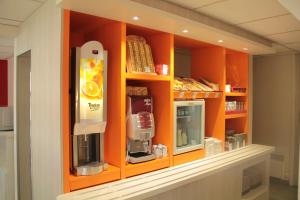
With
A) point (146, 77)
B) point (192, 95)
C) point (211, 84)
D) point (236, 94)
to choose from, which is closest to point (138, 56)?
point (146, 77)

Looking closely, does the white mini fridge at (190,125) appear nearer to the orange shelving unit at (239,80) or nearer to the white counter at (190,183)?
the white counter at (190,183)

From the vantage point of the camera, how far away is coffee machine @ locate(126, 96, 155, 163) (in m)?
2.03

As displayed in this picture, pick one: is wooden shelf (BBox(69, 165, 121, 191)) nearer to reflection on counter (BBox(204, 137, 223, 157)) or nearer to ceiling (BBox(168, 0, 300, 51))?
reflection on counter (BBox(204, 137, 223, 157))

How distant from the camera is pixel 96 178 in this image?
5.74 ft

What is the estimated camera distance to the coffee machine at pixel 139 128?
6.65 ft

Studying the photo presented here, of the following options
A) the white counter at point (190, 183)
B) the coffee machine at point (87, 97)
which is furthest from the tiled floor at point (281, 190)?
the coffee machine at point (87, 97)

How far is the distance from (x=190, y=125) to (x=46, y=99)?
1564 millimetres

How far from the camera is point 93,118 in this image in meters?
1.68

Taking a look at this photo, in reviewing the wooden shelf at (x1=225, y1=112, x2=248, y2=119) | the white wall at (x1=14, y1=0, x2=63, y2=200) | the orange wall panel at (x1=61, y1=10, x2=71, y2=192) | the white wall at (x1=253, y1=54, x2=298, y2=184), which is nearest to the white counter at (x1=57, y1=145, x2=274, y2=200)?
the orange wall panel at (x1=61, y1=10, x2=71, y2=192)

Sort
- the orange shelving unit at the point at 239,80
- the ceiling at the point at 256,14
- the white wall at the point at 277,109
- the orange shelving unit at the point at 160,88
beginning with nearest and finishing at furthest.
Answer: the ceiling at the point at 256,14, the orange shelving unit at the point at 160,88, the orange shelving unit at the point at 239,80, the white wall at the point at 277,109

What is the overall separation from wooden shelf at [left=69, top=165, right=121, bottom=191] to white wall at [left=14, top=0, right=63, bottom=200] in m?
0.09

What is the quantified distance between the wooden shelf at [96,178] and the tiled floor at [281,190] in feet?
9.69

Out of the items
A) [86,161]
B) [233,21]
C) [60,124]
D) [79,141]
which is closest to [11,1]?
[60,124]

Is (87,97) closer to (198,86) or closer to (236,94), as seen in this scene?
(198,86)
